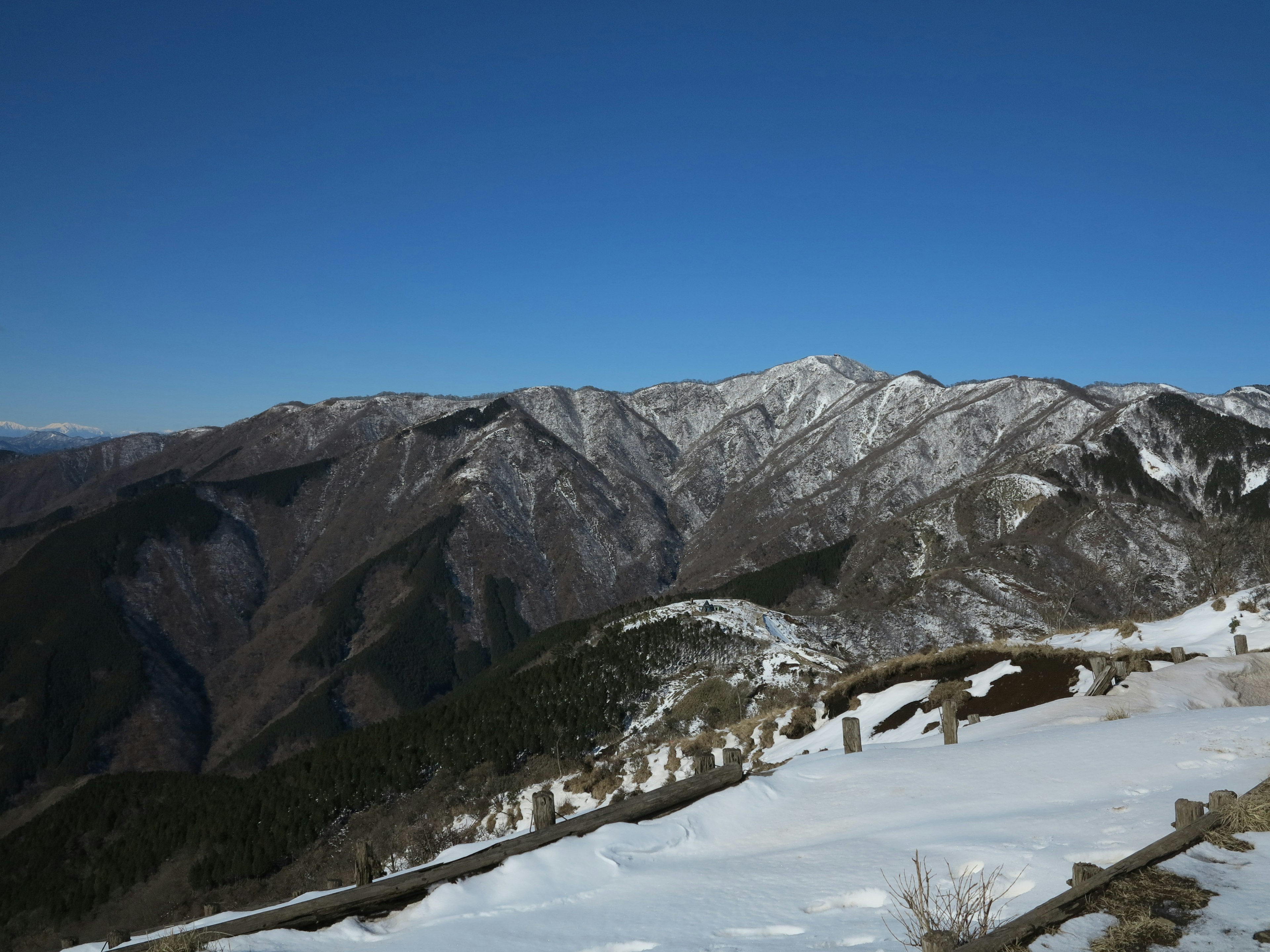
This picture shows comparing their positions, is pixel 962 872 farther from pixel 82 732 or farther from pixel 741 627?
pixel 82 732

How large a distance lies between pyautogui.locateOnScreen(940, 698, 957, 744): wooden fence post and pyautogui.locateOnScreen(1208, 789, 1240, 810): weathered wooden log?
20.0ft

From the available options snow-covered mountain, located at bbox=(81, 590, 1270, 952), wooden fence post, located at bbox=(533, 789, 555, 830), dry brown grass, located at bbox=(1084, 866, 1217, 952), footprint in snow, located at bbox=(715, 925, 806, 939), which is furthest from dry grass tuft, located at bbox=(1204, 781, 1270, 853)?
wooden fence post, located at bbox=(533, 789, 555, 830)

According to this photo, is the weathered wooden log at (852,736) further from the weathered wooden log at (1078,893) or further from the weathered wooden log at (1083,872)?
the weathered wooden log at (1083,872)


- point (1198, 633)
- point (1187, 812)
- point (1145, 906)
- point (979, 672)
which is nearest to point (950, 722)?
point (1187, 812)

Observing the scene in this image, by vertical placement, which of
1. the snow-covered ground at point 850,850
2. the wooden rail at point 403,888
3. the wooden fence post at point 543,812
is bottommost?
the snow-covered ground at point 850,850

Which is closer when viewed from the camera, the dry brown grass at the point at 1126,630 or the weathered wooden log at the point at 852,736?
the weathered wooden log at the point at 852,736

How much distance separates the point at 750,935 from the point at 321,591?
193m

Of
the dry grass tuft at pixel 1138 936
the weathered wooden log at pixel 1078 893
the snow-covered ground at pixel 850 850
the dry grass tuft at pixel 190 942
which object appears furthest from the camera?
the dry grass tuft at pixel 190 942

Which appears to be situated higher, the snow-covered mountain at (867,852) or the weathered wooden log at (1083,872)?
the weathered wooden log at (1083,872)

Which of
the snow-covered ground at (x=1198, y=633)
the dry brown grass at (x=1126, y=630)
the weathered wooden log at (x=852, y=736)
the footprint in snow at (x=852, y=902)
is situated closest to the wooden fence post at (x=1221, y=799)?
the footprint in snow at (x=852, y=902)

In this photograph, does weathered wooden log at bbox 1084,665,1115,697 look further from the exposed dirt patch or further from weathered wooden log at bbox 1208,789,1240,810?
weathered wooden log at bbox 1208,789,1240,810

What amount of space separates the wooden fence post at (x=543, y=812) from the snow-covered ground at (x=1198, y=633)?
20776 mm

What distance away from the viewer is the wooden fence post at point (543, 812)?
1041 centimetres

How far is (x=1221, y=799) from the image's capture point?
8312 millimetres
